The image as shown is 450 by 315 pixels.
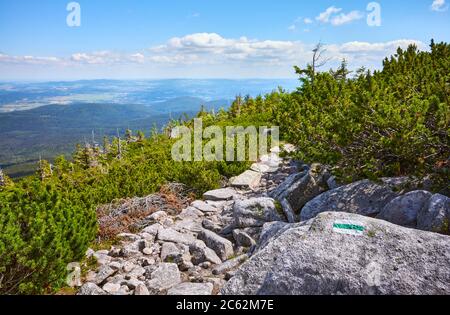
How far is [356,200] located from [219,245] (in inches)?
107

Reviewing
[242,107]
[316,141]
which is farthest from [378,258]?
[242,107]

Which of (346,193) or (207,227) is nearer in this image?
(346,193)

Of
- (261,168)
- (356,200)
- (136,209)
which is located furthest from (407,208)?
(261,168)

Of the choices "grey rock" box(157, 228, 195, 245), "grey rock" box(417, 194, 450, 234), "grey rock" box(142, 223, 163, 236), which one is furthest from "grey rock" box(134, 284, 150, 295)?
"grey rock" box(417, 194, 450, 234)

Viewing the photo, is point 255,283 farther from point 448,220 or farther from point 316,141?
point 316,141

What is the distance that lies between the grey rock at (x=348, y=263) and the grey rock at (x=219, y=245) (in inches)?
109

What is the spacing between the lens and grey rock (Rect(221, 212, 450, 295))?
3.34 metres

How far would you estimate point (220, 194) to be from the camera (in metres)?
10.3

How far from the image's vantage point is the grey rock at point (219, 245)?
6.59 metres

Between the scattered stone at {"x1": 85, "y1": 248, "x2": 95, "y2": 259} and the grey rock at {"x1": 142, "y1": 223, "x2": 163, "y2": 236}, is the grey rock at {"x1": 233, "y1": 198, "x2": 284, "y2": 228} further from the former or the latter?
the scattered stone at {"x1": 85, "y1": 248, "x2": 95, "y2": 259}

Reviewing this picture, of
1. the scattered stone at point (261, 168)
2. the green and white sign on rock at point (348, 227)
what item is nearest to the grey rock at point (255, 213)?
the green and white sign on rock at point (348, 227)

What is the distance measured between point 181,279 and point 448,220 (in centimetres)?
414

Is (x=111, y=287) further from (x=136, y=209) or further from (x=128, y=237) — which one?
(x=136, y=209)

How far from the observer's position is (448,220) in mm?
4621
